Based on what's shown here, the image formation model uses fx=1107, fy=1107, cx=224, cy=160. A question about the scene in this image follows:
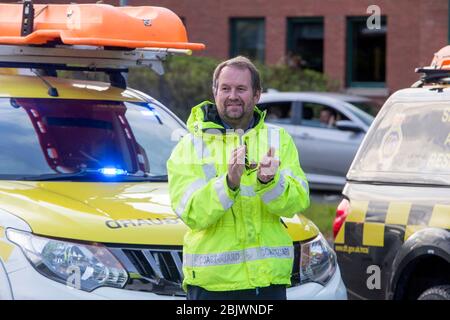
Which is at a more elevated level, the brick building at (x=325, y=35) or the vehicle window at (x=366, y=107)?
the brick building at (x=325, y=35)

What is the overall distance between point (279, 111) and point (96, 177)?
410 inches

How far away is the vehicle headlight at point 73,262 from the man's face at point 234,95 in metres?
1.24

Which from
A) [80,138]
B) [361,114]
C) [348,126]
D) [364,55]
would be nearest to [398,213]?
[80,138]

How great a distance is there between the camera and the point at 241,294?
182 inches

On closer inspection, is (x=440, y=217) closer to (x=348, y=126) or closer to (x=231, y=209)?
(x=231, y=209)

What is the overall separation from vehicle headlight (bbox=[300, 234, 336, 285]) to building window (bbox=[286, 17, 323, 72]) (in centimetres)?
1818

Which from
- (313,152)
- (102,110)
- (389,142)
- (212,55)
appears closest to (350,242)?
(389,142)

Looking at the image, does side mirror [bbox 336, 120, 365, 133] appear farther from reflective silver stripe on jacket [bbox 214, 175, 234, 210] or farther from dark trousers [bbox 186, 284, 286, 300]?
reflective silver stripe on jacket [bbox 214, 175, 234, 210]

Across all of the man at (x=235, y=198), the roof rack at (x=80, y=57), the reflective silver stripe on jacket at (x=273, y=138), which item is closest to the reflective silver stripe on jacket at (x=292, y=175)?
the man at (x=235, y=198)

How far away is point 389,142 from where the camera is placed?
7078mm

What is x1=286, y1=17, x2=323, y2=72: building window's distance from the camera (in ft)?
A: 80.1

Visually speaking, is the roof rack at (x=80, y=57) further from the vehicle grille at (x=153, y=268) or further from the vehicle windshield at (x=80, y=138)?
the vehicle grille at (x=153, y=268)

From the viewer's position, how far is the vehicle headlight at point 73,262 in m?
5.49
